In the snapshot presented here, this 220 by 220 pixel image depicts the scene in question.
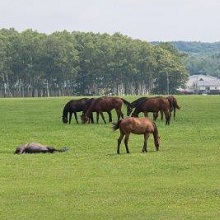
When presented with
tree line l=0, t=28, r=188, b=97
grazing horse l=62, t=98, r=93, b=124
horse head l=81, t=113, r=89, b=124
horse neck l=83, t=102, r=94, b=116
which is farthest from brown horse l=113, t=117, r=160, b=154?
tree line l=0, t=28, r=188, b=97

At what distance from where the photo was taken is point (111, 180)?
1662 centimetres

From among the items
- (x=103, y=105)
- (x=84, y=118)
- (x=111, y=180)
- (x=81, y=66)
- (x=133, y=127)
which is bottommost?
(x=111, y=180)

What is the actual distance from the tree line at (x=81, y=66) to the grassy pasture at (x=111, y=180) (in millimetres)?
108903

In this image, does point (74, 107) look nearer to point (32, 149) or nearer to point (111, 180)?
point (32, 149)

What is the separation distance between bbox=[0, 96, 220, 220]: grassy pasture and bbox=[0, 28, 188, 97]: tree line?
108903mm

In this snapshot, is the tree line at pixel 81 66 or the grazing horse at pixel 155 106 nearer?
the grazing horse at pixel 155 106

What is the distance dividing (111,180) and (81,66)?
123 m

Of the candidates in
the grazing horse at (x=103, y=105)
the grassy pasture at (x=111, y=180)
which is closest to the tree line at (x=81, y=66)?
the grazing horse at (x=103, y=105)

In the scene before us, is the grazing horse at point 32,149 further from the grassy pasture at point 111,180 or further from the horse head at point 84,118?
the horse head at point 84,118

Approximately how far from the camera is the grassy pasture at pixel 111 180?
42.7 feet

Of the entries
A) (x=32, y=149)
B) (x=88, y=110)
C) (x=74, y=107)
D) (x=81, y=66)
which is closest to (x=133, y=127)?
(x=32, y=149)

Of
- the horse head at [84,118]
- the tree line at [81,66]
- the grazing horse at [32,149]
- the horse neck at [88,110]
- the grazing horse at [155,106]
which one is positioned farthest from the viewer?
the tree line at [81,66]

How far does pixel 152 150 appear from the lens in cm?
2344

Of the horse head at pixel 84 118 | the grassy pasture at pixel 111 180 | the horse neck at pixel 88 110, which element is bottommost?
the grassy pasture at pixel 111 180
